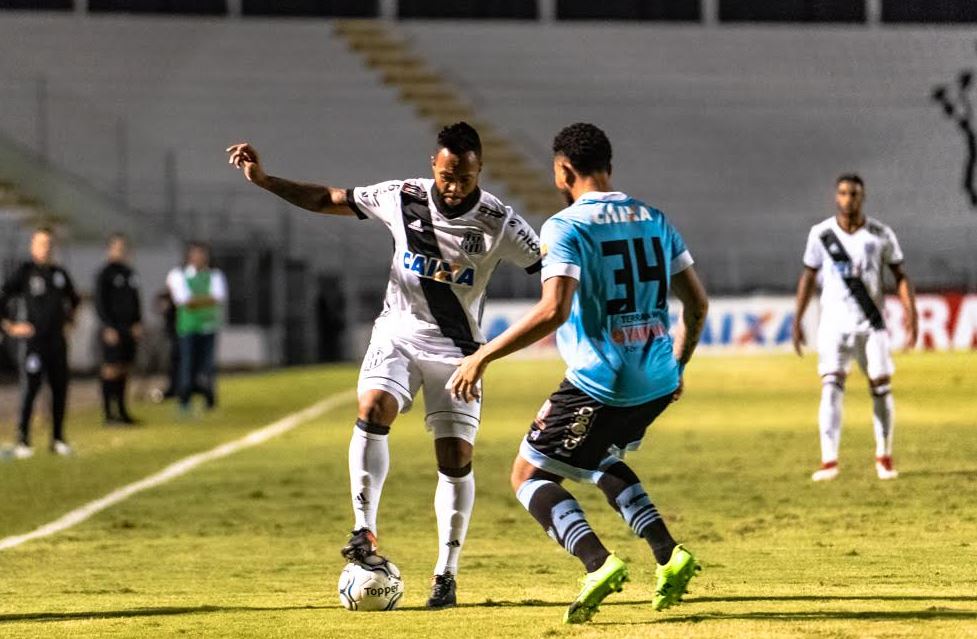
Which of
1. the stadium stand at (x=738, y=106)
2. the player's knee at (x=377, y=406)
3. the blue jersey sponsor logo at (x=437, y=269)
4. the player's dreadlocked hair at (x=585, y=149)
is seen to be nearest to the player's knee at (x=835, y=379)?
the blue jersey sponsor logo at (x=437, y=269)

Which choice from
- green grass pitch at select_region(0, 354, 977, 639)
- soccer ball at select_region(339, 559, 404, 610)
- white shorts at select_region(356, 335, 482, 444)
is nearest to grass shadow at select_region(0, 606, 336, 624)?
green grass pitch at select_region(0, 354, 977, 639)

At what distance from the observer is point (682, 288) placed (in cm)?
666

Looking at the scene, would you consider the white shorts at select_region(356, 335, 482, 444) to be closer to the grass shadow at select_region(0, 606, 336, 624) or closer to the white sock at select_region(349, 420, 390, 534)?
the white sock at select_region(349, 420, 390, 534)

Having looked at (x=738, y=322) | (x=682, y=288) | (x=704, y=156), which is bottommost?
(x=738, y=322)

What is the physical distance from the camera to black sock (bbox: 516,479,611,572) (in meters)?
6.23

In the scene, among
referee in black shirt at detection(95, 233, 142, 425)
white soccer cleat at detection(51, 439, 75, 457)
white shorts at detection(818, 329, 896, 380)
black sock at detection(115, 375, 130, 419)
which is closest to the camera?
white shorts at detection(818, 329, 896, 380)

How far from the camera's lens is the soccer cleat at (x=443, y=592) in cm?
696

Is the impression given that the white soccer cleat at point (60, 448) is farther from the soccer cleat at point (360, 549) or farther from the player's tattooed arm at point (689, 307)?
the player's tattooed arm at point (689, 307)

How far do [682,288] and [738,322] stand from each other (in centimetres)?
2818

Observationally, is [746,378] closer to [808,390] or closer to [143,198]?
[808,390]

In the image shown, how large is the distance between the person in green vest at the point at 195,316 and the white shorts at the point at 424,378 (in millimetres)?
13620

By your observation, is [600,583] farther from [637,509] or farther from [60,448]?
[60,448]

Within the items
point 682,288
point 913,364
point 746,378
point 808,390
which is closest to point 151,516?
point 682,288

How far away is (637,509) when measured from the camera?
6578 millimetres
